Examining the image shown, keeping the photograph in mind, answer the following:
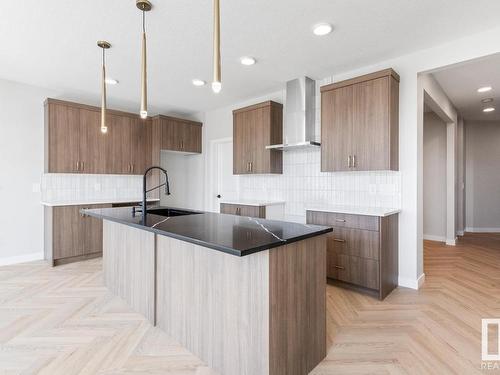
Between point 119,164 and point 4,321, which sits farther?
point 119,164

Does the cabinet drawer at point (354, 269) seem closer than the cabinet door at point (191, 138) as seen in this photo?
Yes

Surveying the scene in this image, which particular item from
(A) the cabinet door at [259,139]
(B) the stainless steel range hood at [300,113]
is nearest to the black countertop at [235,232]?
(B) the stainless steel range hood at [300,113]

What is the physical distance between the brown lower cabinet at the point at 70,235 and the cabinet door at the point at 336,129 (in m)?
3.37

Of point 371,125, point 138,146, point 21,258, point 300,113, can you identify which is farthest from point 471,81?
point 21,258

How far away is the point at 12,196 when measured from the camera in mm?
4023

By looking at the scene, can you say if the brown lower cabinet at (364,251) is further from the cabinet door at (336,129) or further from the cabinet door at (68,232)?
the cabinet door at (68,232)

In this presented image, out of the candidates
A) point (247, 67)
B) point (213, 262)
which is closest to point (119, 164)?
point (247, 67)

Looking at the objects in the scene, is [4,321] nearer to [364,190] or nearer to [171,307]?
[171,307]

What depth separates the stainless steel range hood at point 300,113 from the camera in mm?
3822

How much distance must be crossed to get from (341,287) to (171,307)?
1.94 metres

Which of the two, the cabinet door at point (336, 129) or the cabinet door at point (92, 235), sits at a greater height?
the cabinet door at point (336, 129)

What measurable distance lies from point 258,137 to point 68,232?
3094 mm

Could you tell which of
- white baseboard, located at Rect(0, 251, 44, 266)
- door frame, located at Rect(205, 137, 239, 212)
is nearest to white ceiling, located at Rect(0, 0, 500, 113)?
door frame, located at Rect(205, 137, 239, 212)

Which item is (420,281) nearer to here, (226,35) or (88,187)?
(226,35)
